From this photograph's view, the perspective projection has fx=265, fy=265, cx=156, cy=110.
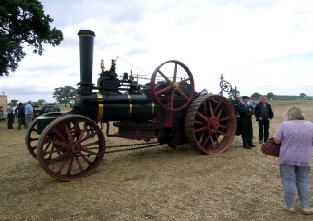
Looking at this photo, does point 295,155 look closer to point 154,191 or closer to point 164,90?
point 154,191

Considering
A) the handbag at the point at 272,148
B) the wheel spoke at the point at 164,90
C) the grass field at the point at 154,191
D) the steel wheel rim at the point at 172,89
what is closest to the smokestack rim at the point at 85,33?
the steel wheel rim at the point at 172,89

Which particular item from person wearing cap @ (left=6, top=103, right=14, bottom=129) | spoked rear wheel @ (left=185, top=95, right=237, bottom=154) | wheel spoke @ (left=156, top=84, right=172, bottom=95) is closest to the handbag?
spoked rear wheel @ (left=185, top=95, right=237, bottom=154)

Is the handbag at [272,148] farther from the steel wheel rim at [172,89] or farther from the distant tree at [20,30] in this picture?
the distant tree at [20,30]

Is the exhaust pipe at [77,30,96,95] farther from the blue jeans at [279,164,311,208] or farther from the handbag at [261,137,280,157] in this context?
the blue jeans at [279,164,311,208]

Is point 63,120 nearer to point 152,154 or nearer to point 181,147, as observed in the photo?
point 152,154

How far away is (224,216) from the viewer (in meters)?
3.12

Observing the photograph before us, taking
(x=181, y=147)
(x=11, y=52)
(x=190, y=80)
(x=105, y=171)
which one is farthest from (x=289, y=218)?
(x=11, y=52)

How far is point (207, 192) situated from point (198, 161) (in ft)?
5.86

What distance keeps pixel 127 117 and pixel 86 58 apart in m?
1.41

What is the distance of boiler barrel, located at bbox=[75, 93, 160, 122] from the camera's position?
498 centimetres

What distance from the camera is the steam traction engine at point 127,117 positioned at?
453cm

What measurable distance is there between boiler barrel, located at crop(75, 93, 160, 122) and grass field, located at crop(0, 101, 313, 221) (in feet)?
3.31

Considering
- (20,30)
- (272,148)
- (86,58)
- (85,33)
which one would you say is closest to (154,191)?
(272,148)

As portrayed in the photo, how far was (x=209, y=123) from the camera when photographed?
6.32 meters
